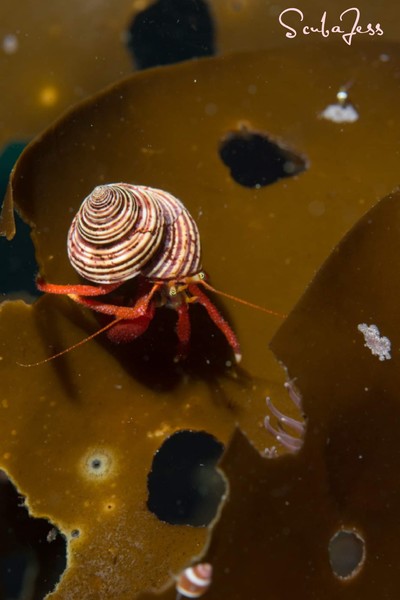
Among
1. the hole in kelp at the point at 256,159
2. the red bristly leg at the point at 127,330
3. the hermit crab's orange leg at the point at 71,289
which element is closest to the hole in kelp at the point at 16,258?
the hermit crab's orange leg at the point at 71,289

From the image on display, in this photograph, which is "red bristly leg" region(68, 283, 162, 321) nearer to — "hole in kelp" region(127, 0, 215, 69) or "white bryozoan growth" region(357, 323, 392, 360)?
"white bryozoan growth" region(357, 323, 392, 360)

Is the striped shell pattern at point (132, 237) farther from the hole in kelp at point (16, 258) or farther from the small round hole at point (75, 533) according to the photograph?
the small round hole at point (75, 533)

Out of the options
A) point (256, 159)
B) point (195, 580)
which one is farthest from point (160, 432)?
point (256, 159)

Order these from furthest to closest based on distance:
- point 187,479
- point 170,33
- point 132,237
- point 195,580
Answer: point 187,479, point 170,33, point 132,237, point 195,580

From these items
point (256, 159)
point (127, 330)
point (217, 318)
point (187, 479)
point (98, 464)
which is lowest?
point (187, 479)

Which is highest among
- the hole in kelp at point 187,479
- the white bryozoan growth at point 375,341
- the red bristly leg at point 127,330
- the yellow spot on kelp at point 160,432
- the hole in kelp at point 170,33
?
the hole in kelp at point 170,33
